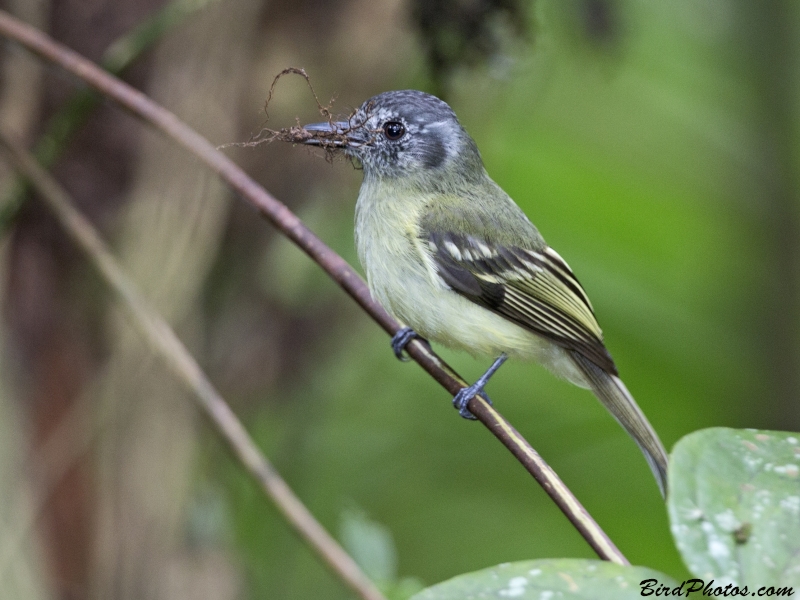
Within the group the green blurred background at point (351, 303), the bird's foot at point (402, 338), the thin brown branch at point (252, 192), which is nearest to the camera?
the thin brown branch at point (252, 192)

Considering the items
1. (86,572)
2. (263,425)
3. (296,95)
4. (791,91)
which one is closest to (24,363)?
A: (86,572)

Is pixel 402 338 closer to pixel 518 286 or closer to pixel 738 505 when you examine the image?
pixel 518 286

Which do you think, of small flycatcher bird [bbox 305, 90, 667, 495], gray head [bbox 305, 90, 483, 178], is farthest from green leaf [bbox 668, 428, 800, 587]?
gray head [bbox 305, 90, 483, 178]

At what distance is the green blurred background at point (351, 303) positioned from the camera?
109 inches

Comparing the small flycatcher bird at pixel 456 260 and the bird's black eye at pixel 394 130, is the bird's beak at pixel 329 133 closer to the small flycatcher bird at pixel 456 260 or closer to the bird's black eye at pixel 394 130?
the small flycatcher bird at pixel 456 260

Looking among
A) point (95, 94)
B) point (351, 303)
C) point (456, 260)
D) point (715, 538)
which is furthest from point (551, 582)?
point (351, 303)

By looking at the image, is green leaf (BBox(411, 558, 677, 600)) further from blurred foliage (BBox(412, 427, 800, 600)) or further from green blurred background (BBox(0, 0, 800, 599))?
green blurred background (BBox(0, 0, 800, 599))

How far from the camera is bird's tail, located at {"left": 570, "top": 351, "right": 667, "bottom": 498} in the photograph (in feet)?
8.02

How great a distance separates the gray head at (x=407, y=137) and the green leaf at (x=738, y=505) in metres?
1.69

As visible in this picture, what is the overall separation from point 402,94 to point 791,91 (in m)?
→ 1.60

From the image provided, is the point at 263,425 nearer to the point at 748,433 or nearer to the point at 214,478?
the point at 214,478

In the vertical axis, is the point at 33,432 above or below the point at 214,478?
above

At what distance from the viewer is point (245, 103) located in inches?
128

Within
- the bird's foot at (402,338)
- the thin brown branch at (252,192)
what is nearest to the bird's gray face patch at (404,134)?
the bird's foot at (402,338)
